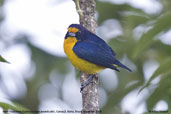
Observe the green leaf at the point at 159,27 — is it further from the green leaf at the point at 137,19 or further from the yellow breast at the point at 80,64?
the yellow breast at the point at 80,64

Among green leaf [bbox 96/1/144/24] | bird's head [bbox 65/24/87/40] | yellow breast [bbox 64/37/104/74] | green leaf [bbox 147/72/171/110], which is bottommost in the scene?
green leaf [bbox 147/72/171/110]

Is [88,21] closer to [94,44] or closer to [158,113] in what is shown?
[94,44]

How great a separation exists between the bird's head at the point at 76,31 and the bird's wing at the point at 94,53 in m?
0.14

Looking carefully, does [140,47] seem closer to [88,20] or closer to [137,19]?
[137,19]

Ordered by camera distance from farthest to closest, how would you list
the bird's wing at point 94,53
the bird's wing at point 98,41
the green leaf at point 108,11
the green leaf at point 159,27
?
the green leaf at point 108,11 < the bird's wing at point 98,41 < the bird's wing at point 94,53 < the green leaf at point 159,27

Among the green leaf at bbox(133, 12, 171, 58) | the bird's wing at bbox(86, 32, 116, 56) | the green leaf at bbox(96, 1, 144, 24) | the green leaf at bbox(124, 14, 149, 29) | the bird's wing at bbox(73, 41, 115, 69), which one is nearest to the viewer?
the green leaf at bbox(133, 12, 171, 58)

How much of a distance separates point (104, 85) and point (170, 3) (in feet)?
4.85

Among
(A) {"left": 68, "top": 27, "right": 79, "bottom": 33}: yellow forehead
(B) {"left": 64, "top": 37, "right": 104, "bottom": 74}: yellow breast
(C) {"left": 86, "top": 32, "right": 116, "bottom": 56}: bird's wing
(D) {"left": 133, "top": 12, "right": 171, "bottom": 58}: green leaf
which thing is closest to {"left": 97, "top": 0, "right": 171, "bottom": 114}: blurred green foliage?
(D) {"left": 133, "top": 12, "right": 171, "bottom": 58}: green leaf

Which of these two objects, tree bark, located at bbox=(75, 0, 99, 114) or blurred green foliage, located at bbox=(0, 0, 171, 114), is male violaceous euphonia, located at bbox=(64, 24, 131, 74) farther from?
blurred green foliage, located at bbox=(0, 0, 171, 114)

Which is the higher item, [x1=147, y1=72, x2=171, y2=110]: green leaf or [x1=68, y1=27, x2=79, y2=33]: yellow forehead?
[x1=68, y1=27, x2=79, y2=33]: yellow forehead

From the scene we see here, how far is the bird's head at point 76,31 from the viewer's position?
13.4 ft

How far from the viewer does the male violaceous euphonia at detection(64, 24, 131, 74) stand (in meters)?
4.06

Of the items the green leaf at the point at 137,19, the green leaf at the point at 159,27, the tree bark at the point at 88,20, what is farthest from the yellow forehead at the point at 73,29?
the green leaf at the point at 159,27

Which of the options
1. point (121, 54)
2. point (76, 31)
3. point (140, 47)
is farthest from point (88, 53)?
point (140, 47)
